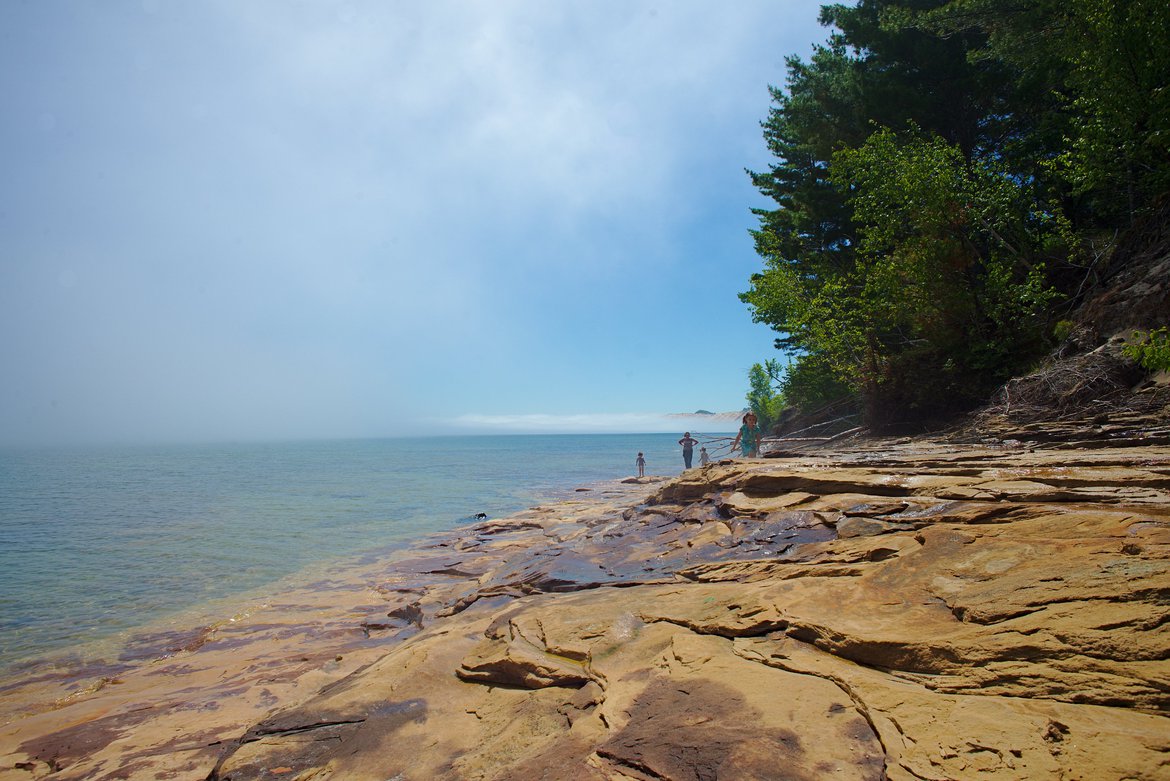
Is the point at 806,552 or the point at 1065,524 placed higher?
the point at 1065,524

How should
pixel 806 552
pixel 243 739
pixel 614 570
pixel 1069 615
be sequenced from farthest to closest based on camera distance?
pixel 614 570, pixel 806 552, pixel 243 739, pixel 1069 615

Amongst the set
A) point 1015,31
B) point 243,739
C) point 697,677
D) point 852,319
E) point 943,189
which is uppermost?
point 1015,31

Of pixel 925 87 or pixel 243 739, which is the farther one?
pixel 925 87

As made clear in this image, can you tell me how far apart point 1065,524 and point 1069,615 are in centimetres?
213

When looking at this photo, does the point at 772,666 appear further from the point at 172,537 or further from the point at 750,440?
the point at 172,537

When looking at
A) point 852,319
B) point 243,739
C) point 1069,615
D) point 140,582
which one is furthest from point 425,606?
point 852,319

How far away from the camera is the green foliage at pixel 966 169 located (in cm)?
1270

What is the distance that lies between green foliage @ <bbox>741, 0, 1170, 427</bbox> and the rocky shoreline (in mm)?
8182

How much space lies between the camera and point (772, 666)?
3.82m

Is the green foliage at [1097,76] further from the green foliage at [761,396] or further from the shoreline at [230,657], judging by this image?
the green foliage at [761,396]

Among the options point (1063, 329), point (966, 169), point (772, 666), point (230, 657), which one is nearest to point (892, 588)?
point (772, 666)

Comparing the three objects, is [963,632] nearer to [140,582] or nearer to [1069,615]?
[1069,615]

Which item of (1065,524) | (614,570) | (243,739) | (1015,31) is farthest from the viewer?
(1015,31)

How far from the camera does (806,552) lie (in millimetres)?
6465
